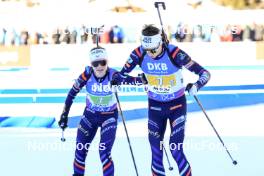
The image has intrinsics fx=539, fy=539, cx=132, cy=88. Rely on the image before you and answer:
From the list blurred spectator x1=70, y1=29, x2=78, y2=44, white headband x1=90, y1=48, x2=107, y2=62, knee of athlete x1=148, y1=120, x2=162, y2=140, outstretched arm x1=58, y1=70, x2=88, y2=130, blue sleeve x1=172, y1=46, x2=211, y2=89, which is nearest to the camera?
blue sleeve x1=172, y1=46, x2=211, y2=89

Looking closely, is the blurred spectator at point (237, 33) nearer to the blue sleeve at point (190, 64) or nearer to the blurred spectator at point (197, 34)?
the blurred spectator at point (197, 34)

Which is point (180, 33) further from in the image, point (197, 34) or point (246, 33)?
point (246, 33)

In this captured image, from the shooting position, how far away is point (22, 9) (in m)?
5.48

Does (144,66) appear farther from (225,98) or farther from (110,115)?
(225,98)

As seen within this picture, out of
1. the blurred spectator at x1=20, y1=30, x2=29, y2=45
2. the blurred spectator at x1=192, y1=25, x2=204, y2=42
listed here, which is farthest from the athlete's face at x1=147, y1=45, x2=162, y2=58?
the blurred spectator at x1=20, y1=30, x2=29, y2=45

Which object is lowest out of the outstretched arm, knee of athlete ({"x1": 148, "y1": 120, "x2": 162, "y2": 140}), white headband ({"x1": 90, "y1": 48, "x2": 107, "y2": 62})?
knee of athlete ({"x1": 148, "y1": 120, "x2": 162, "y2": 140})

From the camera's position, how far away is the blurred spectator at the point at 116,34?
17.4 ft

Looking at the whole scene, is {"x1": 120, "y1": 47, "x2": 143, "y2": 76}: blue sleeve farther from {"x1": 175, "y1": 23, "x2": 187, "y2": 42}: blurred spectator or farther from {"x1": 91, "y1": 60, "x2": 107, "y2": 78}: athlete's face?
{"x1": 175, "y1": 23, "x2": 187, "y2": 42}: blurred spectator

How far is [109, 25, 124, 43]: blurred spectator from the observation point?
5301mm

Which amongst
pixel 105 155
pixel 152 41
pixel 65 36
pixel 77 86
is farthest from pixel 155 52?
pixel 65 36

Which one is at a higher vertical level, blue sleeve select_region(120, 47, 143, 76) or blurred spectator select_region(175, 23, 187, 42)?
blurred spectator select_region(175, 23, 187, 42)

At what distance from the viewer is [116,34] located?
5355 millimetres

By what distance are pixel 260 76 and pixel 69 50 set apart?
1953mm

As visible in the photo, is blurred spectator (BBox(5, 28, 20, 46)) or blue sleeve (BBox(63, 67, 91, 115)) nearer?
blue sleeve (BBox(63, 67, 91, 115))
